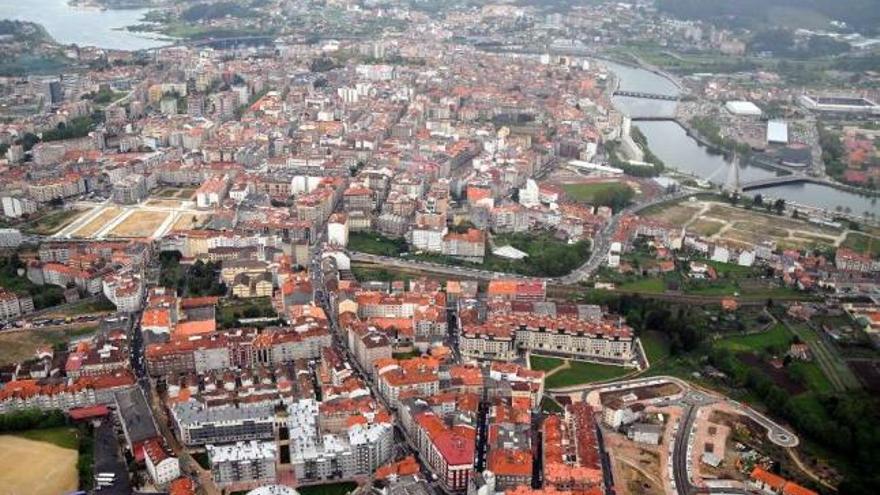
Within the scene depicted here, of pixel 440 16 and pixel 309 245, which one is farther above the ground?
pixel 440 16

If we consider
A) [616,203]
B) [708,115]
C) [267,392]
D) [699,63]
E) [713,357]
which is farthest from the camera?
[699,63]

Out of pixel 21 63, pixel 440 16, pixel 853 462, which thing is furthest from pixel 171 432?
pixel 440 16

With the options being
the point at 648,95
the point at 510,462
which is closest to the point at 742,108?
the point at 648,95

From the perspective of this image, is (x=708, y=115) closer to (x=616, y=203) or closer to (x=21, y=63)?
(x=616, y=203)

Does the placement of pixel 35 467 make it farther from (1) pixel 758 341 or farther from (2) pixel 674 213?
(2) pixel 674 213

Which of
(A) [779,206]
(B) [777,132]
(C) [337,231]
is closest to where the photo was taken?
(C) [337,231]

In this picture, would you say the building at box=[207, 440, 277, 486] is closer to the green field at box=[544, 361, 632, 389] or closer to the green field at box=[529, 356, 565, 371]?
the green field at box=[544, 361, 632, 389]
